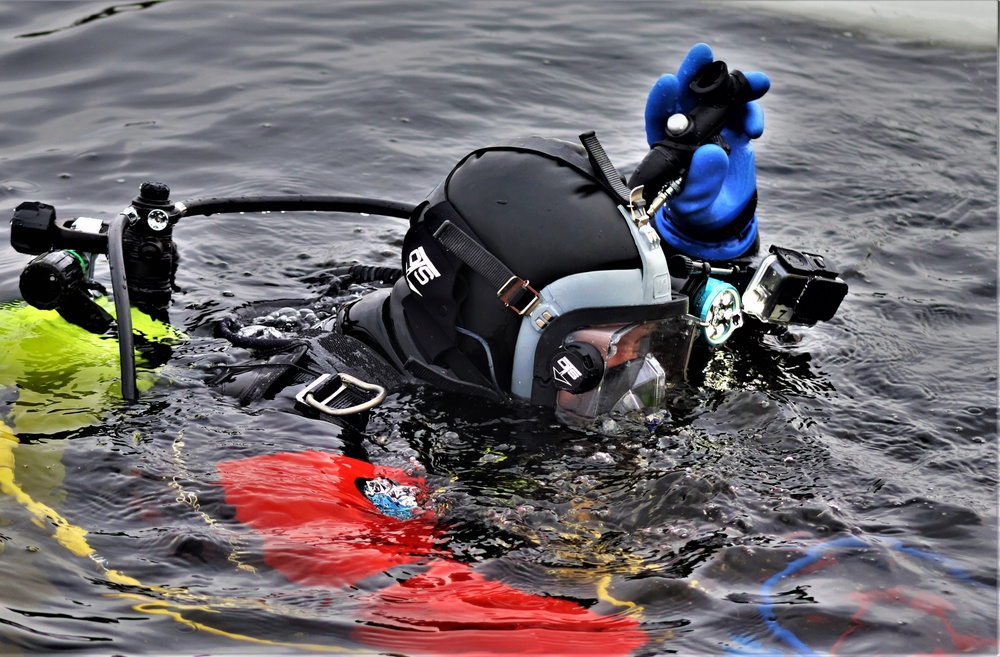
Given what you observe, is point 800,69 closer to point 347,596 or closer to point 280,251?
point 280,251

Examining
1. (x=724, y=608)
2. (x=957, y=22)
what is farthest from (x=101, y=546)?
(x=957, y=22)

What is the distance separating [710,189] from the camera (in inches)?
141

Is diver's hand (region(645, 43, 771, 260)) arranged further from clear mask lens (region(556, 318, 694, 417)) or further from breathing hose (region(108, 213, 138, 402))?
breathing hose (region(108, 213, 138, 402))

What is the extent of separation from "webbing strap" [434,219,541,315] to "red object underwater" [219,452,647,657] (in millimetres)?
661

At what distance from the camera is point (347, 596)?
9.32 ft

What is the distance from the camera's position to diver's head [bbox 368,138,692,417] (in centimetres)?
321

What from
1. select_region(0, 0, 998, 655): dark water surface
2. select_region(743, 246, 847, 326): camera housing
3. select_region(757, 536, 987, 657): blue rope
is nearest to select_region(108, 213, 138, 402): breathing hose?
select_region(0, 0, 998, 655): dark water surface

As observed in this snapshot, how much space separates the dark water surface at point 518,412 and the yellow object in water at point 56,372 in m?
0.02

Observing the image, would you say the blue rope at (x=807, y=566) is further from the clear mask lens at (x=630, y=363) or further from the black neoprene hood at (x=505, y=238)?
the black neoprene hood at (x=505, y=238)

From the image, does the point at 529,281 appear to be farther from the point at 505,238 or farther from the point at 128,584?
the point at 128,584

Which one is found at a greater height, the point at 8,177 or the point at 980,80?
the point at 980,80

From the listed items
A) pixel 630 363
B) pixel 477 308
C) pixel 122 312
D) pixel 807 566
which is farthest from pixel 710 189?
pixel 122 312

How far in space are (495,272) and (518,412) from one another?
1.71 feet

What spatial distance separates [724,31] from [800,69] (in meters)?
0.83
